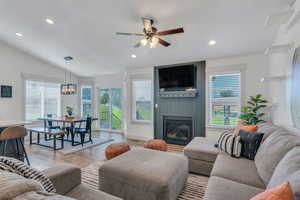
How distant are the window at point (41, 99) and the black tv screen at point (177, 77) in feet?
14.5

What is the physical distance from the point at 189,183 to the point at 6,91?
563 centimetres

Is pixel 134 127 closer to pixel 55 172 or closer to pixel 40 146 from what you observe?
pixel 40 146

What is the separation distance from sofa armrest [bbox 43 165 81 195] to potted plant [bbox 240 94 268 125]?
3.50 m

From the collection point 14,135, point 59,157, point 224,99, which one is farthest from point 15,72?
point 224,99

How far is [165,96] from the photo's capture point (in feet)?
15.3

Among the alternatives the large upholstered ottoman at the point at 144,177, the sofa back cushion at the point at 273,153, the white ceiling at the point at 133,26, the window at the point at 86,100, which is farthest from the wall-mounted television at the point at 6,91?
the sofa back cushion at the point at 273,153

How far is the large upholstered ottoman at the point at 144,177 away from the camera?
1.58 m

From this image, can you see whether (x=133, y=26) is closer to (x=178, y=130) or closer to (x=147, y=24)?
(x=147, y=24)

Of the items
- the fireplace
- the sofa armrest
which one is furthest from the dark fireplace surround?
the sofa armrest

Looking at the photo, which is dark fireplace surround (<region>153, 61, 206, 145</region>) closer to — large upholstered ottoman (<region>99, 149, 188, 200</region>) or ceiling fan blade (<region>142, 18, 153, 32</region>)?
ceiling fan blade (<region>142, 18, 153, 32</region>)

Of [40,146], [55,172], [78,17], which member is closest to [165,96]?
[78,17]

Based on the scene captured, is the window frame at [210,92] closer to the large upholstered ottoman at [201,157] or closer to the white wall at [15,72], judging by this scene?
the large upholstered ottoman at [201,157]

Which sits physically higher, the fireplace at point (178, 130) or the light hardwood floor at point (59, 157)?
the fireplace at point (178, 130)

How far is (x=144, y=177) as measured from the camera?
1.64m
